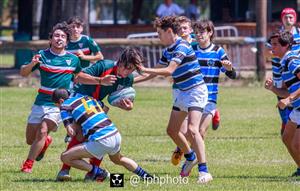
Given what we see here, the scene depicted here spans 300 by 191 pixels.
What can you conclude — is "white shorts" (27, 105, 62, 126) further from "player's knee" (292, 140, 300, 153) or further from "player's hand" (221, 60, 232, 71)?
"player's knee" (292, 140, 300, 153)

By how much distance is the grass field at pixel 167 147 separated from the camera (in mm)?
11219

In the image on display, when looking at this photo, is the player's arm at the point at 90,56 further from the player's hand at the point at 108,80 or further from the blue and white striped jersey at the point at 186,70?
the player's hand at the point at 108,80

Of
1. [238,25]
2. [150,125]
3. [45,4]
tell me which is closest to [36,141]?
[150,125]

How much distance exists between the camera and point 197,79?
11828mm

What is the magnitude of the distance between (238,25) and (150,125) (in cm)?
1183

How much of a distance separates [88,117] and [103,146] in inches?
14.1

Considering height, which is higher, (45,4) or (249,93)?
(45,4)

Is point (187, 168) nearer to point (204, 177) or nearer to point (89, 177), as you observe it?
point (204, 177)

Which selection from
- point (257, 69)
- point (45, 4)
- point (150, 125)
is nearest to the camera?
point (150, 125)

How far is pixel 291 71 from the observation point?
11219mm

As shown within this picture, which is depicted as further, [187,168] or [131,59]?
[187,168]

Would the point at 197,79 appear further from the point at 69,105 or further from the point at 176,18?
the point at 69,105

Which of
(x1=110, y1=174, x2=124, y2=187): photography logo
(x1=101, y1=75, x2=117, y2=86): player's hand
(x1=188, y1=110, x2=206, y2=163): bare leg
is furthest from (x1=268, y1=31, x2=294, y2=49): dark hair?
(x1=110, y1=174, x2=124, y2=187): photography logo

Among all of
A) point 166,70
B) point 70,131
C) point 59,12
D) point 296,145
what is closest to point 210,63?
point 166,70
